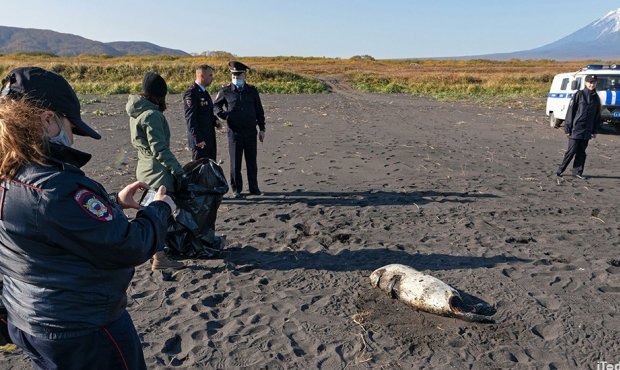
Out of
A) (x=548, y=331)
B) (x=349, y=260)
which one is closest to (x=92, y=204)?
(x=548, y=331)

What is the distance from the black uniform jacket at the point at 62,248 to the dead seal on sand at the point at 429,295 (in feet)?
9.26

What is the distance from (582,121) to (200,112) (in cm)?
691

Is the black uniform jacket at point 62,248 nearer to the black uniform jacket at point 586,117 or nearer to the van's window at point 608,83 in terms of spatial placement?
the black uniform jacket at point 586,117

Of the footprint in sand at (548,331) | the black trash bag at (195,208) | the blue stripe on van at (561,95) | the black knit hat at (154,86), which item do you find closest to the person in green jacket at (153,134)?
the black knit hat at (154,86)

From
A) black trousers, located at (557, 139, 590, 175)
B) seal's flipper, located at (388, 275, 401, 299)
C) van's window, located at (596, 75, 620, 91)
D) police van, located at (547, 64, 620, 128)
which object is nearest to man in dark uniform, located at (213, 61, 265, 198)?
seal's flipper, located at (388, 275, 401, 299)

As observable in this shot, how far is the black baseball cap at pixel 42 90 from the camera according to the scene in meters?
1.76

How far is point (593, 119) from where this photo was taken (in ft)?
28.3

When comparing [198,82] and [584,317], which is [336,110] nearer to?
[198,82]

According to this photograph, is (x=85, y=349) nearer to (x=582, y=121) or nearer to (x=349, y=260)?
(x=349, y=260)

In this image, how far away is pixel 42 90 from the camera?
5.85 ft

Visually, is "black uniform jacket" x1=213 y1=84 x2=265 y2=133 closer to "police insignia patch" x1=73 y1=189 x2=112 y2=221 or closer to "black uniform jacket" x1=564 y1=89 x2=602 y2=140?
"police insignia patch" x1=73 y1=189 x2=112 y2=221

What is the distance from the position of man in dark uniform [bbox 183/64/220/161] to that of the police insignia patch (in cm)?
468

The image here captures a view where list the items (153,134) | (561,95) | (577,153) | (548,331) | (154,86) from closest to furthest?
(548,331)
(154,86)
(153,134)
(577,153)
(561,95)

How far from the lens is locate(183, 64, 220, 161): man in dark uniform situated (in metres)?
6.27
